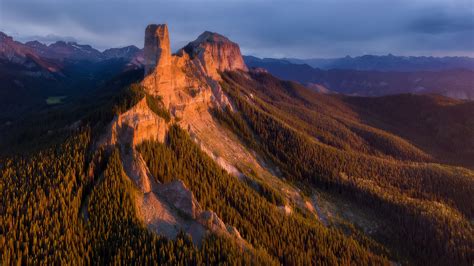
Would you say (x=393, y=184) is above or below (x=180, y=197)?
below

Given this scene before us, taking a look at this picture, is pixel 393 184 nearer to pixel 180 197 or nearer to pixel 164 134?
pixel 164 134

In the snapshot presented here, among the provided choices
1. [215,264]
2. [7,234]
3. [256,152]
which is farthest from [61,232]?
[256,152]

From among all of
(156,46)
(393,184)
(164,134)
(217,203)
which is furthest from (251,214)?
(393,184)

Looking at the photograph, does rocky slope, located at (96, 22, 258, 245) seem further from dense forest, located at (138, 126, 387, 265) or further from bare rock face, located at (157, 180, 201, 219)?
dense forest, located at (138, 126, 387, 265)

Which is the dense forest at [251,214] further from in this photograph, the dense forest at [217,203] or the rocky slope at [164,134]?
the rocky slope at [164,134]

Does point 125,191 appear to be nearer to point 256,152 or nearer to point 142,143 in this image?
point 142,143

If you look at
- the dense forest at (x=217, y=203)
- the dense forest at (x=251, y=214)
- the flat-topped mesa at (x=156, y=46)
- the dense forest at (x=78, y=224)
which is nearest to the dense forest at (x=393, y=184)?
the dense forest at (x=217, y=203)
